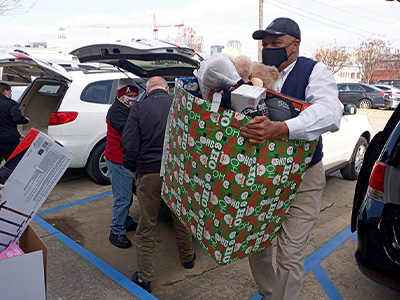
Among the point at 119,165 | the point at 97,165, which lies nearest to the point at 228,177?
the point at 119,165

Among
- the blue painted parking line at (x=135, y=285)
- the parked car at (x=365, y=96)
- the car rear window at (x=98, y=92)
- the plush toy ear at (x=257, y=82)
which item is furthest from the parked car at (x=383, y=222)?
the parked car at (x=365, y=96)

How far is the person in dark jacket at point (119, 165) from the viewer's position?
3.73 metres

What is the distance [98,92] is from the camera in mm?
5812

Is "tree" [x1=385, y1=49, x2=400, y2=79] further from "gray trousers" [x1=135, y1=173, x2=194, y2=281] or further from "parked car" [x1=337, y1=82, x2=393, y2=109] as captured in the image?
"gray trousers" [x1=135, y1=173, x2=194, y2=281]

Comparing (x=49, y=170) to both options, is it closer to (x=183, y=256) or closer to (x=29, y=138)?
(x=29, y=138)

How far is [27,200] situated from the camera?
198 centimetres

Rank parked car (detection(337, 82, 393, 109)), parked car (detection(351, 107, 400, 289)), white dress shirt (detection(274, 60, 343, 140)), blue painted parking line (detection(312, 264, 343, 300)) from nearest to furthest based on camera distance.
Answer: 1. white dress shirt (detection(274, 60, 343, 140))
2. parked car (detection(351, 107, 400, 289))
3. blue painted parking line (detection(312, 264, 343, 300))
4. parked car (detection(337, 82, 393, 109))

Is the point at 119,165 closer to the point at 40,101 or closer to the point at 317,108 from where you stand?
the point at 317,108

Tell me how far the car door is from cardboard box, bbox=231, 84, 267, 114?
1.73 m

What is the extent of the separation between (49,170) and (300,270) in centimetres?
159

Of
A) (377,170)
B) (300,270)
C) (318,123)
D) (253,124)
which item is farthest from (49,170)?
(377,170)

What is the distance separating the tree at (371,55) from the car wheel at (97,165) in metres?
41.7

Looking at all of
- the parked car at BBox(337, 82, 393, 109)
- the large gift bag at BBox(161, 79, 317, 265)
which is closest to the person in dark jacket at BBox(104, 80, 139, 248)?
the large gift bag at BBox(161, 79, 317, 265)

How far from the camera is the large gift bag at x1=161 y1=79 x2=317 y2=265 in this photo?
1881mm
